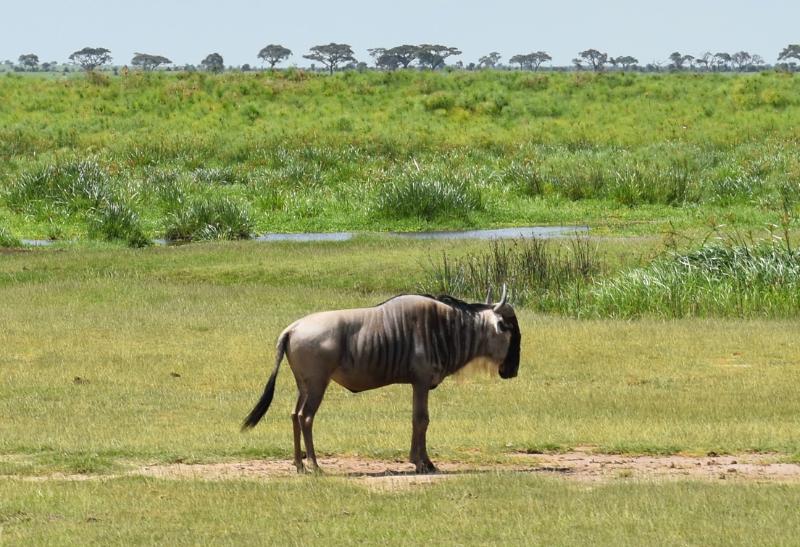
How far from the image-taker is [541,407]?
1512cm

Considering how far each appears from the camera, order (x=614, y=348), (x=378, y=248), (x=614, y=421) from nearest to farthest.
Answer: (x=614, y=421)
(x=614, y=348)
(x=378, y=248)

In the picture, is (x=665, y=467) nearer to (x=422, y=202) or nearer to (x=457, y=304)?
(x=457, y=304)

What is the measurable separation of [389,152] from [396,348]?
137 ft

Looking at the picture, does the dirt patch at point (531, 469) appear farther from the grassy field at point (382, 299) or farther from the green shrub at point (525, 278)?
the green shrub at point (525, 278)

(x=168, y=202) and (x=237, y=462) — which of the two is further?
(x=168, y=202)

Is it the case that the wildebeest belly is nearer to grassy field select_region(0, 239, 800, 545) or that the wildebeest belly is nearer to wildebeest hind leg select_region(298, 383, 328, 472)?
wildebeest hind leg select_region(298, 383, 328, 472)

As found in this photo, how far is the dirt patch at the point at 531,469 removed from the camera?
11078mm

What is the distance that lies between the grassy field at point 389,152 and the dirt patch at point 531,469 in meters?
12.9

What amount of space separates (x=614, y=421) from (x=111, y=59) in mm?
147364

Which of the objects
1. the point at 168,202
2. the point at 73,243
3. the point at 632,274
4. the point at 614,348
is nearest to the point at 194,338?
the point at 614,348

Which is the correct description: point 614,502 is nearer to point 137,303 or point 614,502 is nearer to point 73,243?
point 137,303

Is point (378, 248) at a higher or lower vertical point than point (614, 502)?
lower

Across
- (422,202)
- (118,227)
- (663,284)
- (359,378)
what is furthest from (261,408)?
(422,202)

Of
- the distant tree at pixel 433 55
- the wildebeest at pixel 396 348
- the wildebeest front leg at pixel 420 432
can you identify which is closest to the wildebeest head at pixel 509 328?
the wildebeest at pixel 396 348
